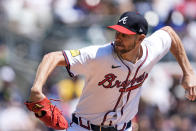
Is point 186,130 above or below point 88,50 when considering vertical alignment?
below

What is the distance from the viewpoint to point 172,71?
8.95m

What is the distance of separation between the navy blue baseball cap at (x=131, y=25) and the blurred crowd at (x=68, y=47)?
4064mm

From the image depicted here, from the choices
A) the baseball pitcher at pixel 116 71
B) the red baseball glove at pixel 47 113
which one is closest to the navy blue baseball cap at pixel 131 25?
the baseball pitcher at pixel 116 71

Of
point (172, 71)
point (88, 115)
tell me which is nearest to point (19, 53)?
point (172, 71)

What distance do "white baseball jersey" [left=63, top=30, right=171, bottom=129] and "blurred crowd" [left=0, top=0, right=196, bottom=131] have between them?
3597 mm

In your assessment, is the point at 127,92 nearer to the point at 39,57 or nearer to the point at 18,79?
the point at 39,57

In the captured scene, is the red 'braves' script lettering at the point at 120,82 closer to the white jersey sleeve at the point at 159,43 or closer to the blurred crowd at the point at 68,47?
the white jersey sleeve at the point at 159,43

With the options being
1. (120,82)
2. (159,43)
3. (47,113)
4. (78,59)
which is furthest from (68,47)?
(47,113)

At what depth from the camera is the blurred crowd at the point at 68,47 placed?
788cm

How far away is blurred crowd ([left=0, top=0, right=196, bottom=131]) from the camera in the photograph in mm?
7875

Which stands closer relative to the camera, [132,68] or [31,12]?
[132,68]

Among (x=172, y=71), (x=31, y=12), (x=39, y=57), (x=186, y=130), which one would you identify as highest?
(x=31, y=12)

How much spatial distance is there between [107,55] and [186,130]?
530cm

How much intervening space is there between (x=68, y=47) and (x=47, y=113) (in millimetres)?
5043
